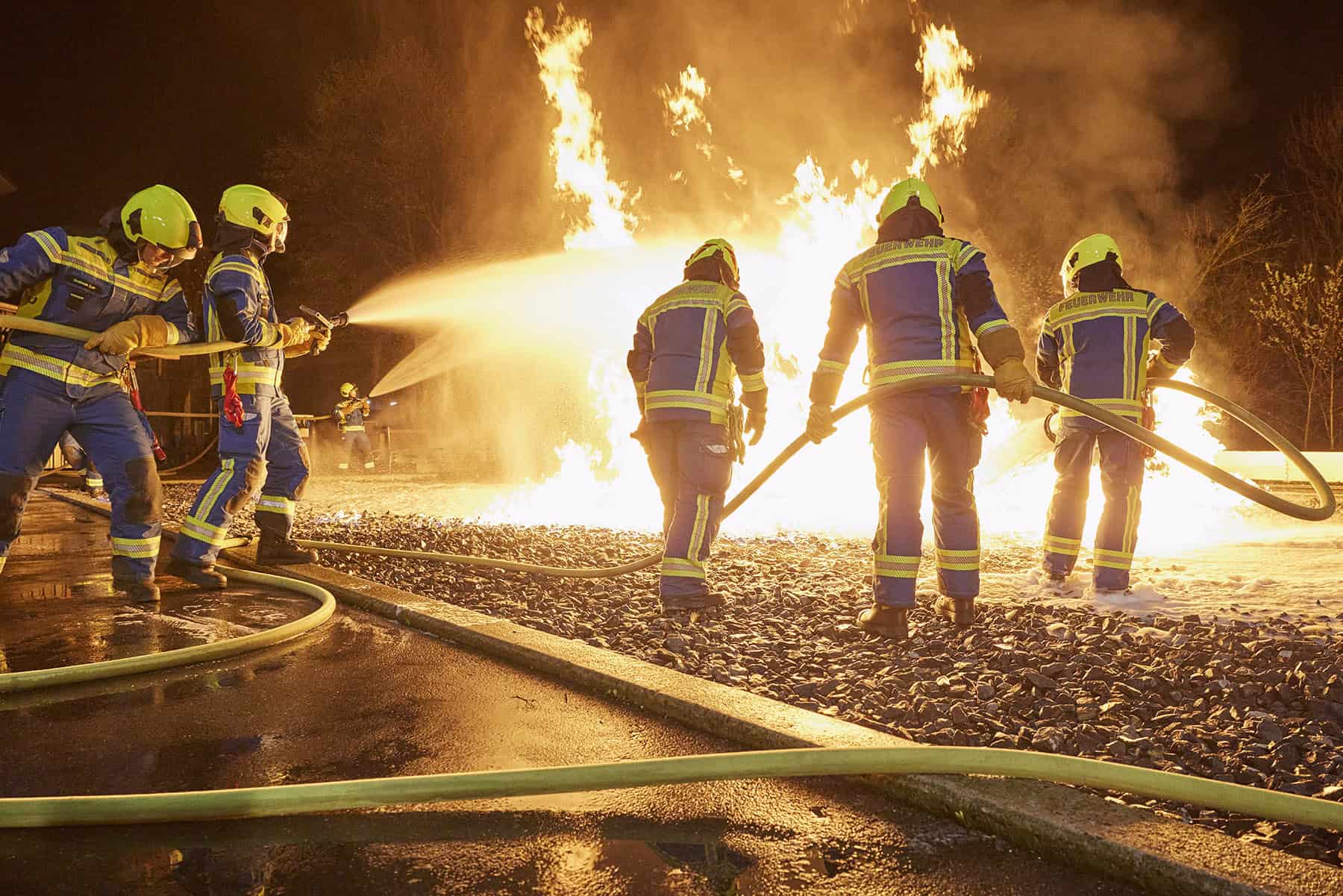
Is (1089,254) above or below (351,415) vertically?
above

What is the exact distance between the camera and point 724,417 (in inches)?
194

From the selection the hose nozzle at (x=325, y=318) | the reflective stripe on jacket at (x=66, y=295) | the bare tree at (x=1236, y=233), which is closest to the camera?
the reflective stripe on jacket at (x=66, y=295)

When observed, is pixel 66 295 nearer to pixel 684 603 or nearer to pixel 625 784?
pixel 684 603

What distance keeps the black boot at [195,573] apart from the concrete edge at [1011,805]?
2.62 m

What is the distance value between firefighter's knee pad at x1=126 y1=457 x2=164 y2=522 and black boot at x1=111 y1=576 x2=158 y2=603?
33 cm

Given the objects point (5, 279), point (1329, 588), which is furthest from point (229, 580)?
point (1329, 588)

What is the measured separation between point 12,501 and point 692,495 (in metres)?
3.45

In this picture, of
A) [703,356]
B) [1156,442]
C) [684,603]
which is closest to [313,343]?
[703,356]

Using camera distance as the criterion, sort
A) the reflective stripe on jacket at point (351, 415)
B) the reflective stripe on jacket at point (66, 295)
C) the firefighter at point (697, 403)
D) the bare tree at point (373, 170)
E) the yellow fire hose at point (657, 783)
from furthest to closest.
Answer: the bare tree at point (373, 170), the reflective stripe on jacket at point (351, 415), the firefighter at point (697, 403), the reflective stripe on jacket at point (66, 295), the yellow fire hose at point (657, 783)

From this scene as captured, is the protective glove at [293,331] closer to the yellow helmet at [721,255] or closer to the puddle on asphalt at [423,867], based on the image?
the yellow helmet at [721,255]

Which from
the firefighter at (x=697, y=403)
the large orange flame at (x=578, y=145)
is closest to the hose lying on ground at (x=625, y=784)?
the firefighter at (x=697, y=403)

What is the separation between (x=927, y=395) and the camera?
428cm

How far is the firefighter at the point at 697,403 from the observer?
15.6 feet

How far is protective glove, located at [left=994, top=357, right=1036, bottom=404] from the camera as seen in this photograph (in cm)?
403
